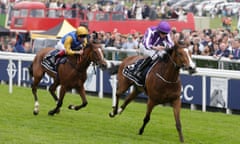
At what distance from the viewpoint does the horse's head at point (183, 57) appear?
35.4 ft

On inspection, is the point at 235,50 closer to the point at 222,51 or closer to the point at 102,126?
the point at 222,51

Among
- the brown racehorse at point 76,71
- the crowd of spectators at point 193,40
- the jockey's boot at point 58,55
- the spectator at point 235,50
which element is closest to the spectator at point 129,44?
the crowd of spectators at point 193,40

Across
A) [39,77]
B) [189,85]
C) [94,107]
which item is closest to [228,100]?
[189,85]

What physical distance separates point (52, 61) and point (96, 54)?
158 cm

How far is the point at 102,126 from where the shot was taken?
12.8 metres

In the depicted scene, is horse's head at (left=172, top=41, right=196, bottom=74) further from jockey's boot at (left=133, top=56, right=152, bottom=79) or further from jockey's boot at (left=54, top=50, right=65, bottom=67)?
jockey's boot at (left=54, top=50, right=65, bottom=67)

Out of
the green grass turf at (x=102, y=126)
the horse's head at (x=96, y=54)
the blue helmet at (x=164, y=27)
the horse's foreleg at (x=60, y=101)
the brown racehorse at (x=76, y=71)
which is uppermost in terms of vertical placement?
the blue helmet at (x=164, y=27)

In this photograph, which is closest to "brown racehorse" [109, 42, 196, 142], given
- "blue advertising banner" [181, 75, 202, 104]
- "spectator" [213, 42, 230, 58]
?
"blue advertising banner" [181, 75, 202, 104]

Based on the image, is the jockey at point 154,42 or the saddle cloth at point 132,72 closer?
the jockey at point 154,42

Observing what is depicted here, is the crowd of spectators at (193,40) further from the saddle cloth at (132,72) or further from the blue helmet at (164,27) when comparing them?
the saddle cloth at (132,72)

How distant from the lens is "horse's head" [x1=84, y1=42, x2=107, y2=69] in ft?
41.4

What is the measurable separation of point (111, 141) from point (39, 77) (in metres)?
4.12

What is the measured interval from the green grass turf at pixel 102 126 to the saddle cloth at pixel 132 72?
768 millimetres

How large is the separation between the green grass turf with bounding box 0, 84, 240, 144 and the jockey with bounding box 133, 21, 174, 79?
109cm
